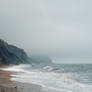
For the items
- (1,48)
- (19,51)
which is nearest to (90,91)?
(1,48)

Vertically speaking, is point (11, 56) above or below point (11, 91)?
above

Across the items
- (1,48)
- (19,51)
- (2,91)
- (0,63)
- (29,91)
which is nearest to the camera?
(2,91)

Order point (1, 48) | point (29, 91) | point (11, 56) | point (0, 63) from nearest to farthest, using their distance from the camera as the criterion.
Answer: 1. point (29, 91)
2. point (0, 63)
3. point (1, 48)
4. point (11, 56)

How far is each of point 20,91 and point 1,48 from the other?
82478 mm

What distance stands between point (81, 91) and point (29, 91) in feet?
18.7

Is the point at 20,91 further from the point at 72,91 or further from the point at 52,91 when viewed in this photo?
the point at 72,91

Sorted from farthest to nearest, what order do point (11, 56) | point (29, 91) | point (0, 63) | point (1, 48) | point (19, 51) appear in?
point (19, 51)
point (11, 56)
point (1, 48)
point (0, 63)
point (29, 91)

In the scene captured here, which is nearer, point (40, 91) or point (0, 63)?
point (40, 91)

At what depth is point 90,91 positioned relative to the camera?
17062 mm

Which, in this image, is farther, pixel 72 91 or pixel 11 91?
pixel 72 91

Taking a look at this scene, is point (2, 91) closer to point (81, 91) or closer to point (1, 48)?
point (81, 91)

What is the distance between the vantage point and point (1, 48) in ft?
307

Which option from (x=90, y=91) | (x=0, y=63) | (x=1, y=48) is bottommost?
(x=90, y=91)

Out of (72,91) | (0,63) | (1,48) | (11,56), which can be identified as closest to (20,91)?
(72,91)
